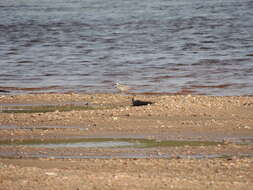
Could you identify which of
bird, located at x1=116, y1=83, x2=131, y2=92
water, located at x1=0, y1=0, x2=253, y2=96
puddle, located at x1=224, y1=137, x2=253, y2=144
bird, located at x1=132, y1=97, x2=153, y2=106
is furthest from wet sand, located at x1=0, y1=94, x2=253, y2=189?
water, located at x1=0, y1=0, x2=253, y2=96

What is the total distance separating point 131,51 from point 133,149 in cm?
1857

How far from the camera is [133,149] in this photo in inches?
422

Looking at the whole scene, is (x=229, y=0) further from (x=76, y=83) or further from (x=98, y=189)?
(x=98, y=189)

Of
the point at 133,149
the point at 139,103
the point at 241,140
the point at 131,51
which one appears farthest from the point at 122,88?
the point at 131,51

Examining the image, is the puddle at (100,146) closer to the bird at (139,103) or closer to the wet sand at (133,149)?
the wet sand at (133,149)

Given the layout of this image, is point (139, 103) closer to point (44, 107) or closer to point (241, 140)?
point (44, 107)

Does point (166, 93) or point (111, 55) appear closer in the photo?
point (166, 93)

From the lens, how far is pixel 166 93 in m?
18.2

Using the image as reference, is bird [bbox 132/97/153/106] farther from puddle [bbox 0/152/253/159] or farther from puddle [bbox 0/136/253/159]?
puddle [bbox 0/152/253/159]

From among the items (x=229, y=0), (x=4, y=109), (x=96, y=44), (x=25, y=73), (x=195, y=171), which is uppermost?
(x=195, y=171)

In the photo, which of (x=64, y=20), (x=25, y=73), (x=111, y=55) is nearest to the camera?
(x=25, y=73)

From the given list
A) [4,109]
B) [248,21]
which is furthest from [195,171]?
[248,21]

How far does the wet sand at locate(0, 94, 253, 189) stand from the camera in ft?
28.3

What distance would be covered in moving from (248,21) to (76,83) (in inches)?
1011
